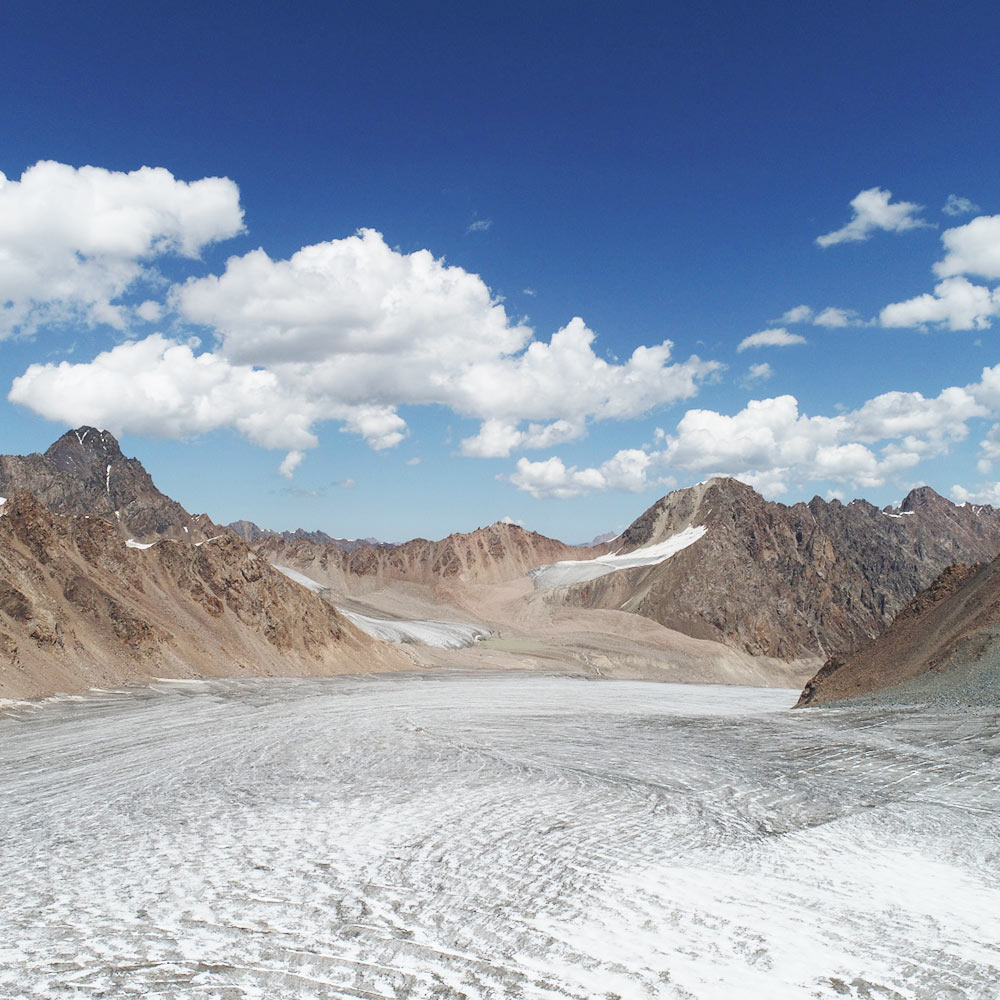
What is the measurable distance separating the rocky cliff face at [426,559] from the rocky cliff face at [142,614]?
98999 millimetres

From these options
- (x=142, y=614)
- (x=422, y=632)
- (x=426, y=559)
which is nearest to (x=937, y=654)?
(x=142, y=614)

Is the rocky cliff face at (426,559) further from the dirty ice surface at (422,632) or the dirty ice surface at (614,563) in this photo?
the dirty ice surface at (422,632)

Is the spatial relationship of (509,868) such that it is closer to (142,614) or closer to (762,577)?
(142,614)

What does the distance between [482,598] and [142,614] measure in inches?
3857

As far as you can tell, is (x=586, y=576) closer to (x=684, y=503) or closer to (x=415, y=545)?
(x=684, y=503)

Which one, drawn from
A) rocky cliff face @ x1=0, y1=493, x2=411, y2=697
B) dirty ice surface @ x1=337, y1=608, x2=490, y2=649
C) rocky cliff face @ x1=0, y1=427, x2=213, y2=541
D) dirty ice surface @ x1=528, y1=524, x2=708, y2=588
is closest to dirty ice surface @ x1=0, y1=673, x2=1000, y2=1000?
rocky cliff face @ x1=0, y1=493, x2=411, y2=697

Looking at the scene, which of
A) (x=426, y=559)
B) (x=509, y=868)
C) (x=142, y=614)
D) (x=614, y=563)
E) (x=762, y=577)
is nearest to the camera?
(x=509, y=868)

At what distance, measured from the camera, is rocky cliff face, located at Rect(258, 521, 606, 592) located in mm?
159375

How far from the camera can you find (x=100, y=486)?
154 meters

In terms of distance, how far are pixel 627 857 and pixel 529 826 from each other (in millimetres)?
1719

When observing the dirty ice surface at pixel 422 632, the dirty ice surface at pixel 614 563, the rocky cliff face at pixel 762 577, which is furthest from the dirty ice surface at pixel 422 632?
the dirty ice surface at pixel 614 563

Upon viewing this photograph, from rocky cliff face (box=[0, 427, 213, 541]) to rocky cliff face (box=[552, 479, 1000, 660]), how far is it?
2917 inches

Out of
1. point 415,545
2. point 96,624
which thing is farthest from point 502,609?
point 96,624

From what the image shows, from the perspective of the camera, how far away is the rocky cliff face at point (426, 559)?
523 ft
